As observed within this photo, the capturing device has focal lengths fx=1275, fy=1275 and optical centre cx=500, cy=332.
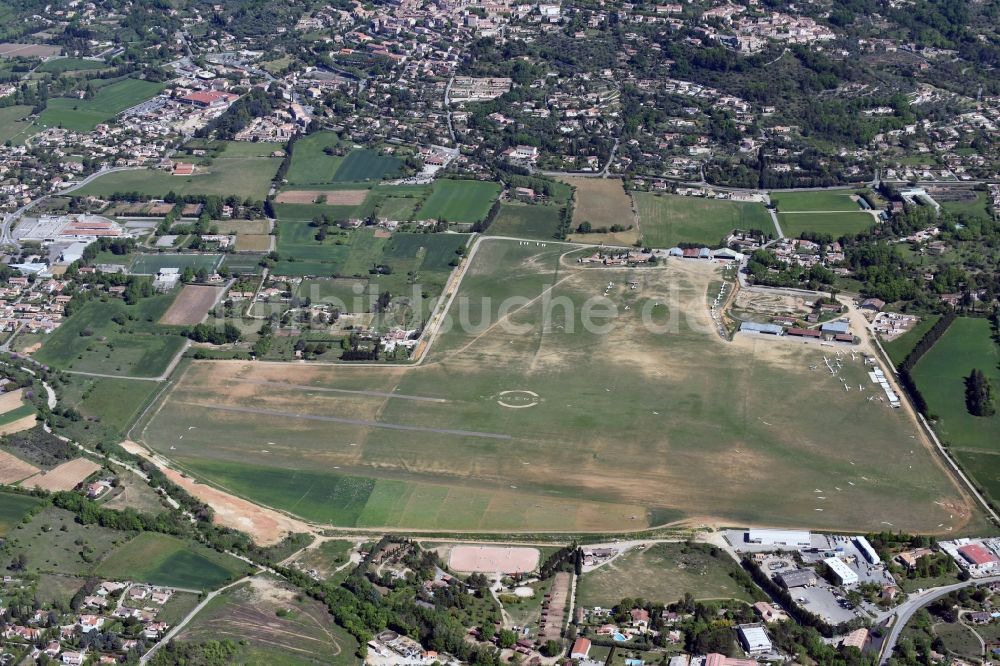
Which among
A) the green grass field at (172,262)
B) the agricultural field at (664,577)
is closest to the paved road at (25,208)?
the green grass field at (172,262)

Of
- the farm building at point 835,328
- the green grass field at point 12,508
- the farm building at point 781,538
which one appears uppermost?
the farm building at point 835,328

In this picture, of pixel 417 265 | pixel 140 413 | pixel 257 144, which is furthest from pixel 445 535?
pixel 257 144

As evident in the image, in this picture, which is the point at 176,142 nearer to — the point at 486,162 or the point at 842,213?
the point at 486,162

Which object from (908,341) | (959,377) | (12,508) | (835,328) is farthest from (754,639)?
(12,508)

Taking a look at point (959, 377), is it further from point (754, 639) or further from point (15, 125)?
point (15, 125)

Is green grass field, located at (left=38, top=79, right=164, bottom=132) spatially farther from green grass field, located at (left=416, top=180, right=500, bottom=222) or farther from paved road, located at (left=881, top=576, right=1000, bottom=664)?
paved road, located at (left=881, top=576, right=1000, bottom=664)

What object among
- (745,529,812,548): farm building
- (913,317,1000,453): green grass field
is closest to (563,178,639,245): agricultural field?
(913,317,1000,453): green grass field

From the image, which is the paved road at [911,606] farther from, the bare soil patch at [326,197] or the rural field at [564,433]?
the bare soil patch at [326,197]
